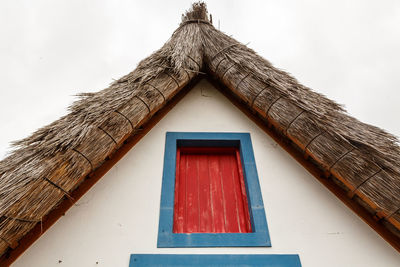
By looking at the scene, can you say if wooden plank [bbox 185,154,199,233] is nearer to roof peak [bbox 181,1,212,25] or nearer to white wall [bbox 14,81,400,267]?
white wall [bbox 14,81,400,267]

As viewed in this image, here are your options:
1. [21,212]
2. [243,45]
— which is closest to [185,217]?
[21,212]

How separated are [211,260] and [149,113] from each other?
1366 millimetres

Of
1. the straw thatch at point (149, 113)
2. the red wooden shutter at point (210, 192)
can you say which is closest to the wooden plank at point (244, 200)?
the red wooden shutter at point (210, 192)

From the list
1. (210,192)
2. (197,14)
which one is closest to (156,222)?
(210,192)

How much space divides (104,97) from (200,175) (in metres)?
1.18

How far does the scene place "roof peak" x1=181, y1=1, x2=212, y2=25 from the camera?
360 cm

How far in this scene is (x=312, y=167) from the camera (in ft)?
7.55

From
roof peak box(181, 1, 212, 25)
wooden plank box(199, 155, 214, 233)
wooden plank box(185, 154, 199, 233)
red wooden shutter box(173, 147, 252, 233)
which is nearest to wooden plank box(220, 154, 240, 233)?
red wooden shutter box(173, 147, 252, 233)

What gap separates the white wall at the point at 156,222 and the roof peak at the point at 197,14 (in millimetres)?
2124

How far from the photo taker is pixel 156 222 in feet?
6.36

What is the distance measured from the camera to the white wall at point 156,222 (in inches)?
70.7

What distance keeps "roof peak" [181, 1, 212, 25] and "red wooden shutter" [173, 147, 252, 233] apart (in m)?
2.15

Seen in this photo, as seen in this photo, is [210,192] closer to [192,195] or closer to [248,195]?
[192,195]

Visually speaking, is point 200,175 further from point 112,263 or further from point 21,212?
point 21,212
